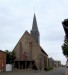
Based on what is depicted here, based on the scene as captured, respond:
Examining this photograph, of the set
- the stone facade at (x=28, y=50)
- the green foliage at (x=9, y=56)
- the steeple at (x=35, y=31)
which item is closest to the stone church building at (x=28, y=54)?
the stone facade at (x=28, y=50)

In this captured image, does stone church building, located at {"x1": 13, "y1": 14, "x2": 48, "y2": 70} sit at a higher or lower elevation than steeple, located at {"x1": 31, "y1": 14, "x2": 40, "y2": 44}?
lower

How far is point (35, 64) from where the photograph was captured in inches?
3206

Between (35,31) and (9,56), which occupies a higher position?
(35,31)

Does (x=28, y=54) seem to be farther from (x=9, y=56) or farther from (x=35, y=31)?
(x=35, y=31)

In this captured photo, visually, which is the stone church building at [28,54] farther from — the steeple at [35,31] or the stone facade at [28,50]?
the steeple at [35,31]

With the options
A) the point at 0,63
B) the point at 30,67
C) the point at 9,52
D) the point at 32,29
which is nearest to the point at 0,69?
the point at 0,63

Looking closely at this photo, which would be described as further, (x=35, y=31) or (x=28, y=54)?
(x=35, y=31)

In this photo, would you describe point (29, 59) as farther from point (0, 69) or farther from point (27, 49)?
point (0, 69)

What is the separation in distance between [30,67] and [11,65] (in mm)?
6911

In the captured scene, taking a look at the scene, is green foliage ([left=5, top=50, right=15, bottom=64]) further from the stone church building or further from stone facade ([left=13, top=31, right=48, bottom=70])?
stone facade ([left=13, top=31, right=48, bottom=70])

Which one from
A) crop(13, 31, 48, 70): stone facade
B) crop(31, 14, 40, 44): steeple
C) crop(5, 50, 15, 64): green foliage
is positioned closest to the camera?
crop(5, 50, 15, 64): green foliage

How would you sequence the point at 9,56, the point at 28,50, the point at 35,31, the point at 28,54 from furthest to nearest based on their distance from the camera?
1. the point at 35,31
2. the point at 28,50
3. the point at 28,54
4. the point at 9,56

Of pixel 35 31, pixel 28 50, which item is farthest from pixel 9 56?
pixel 35 31

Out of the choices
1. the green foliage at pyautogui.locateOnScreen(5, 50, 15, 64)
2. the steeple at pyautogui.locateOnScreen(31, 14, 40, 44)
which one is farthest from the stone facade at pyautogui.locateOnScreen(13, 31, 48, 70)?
the steeple at pyautogui.locateOnScreen(31, 14, 40, 44)
